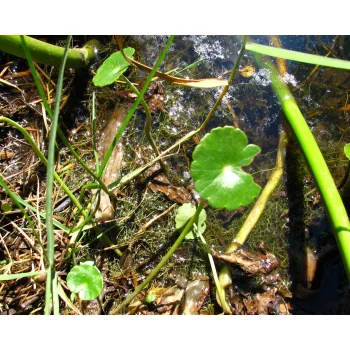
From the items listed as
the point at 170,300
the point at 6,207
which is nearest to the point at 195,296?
the point at 170,300

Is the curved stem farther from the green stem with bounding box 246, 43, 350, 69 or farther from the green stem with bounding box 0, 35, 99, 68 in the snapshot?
the green stem with bounding box 0, 35, 99, 68

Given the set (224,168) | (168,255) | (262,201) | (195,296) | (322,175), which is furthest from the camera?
(262,201)

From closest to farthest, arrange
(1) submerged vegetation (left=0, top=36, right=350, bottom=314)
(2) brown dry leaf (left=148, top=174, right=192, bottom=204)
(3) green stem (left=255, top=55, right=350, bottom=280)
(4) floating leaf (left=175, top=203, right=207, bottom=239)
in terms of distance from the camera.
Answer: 1. (3) green stem (left=255, top=55, right=350, bottom=280)
2. (1) submerged vegetation (left=0, top=36, right=350, bottom=314)
3. (4) floating leaf (left=175, top=203, right=207, bottom=239)
4. (2) brown dry leaf (left=148, top=174, right=192, bottom=204)

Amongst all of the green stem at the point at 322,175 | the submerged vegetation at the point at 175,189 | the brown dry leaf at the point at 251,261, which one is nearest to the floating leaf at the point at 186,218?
the submerged vegetation at the point at 175,189

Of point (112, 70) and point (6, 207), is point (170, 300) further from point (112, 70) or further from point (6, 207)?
point (112, 70)

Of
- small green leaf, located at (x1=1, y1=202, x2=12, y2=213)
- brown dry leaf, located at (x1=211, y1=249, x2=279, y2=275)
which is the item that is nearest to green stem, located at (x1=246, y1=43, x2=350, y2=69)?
brown dry leaf, located at (x1=211, y1=249, x2=279, y2=275)

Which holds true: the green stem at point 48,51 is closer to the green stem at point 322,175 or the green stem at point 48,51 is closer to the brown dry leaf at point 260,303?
the green stem at point 322,175
